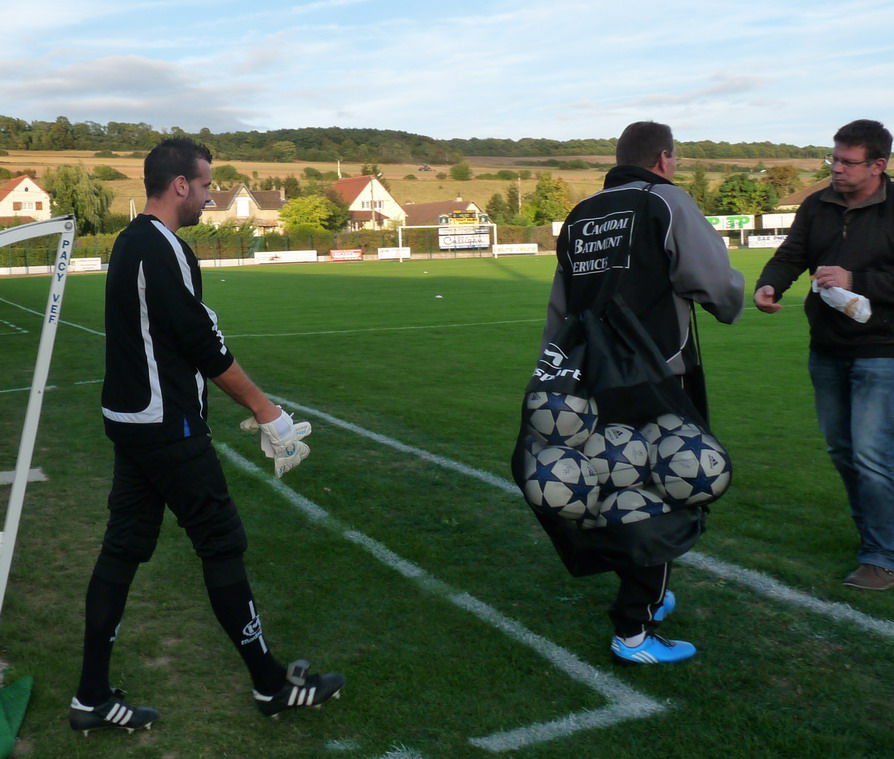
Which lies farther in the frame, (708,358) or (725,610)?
(708,358)

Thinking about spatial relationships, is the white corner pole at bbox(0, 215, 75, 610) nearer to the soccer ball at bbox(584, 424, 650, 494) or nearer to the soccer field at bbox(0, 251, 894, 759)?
the soccer field at bbox(0, 251, 894, 759)

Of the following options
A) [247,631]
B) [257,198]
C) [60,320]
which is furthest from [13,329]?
[257,198]

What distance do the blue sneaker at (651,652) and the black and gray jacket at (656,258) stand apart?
111 centimetres

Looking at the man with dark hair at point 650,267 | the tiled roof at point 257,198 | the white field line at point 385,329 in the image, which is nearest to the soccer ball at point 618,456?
the man with dark hair at point 650,267

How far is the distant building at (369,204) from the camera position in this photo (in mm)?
120500

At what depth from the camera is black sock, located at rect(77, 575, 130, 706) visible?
328 cm

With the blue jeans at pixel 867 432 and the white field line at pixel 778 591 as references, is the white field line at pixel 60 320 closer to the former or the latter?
the white field line at pixel 778 591

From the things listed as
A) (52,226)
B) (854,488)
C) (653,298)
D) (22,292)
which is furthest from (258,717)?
(22,292)

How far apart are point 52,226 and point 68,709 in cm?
182

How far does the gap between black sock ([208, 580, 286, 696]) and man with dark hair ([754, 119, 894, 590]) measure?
9.40 ft

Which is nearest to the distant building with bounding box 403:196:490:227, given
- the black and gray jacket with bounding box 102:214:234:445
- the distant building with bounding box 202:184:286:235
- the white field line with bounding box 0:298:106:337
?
the distant building with bounding box 202:184:286:235

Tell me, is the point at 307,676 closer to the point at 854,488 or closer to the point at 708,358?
the point at 854,488

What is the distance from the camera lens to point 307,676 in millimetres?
3391

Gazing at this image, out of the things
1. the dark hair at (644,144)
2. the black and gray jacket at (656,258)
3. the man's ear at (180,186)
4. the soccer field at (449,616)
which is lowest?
the soccer field at (449,616)
